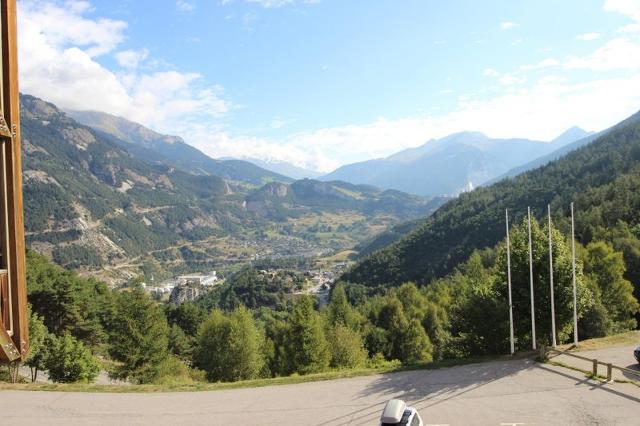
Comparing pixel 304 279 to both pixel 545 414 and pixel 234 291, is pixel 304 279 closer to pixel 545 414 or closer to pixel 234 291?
pixel 234 291

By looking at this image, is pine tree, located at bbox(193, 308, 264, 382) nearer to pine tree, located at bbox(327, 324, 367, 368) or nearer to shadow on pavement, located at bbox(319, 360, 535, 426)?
pine tree, located at bbox(327, 324, 367, 368)

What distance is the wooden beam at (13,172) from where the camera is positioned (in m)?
5.92

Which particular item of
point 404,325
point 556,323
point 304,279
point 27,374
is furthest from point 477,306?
point 304,279

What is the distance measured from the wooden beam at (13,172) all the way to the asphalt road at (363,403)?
1123 cm

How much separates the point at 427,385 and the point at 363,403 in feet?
11.9

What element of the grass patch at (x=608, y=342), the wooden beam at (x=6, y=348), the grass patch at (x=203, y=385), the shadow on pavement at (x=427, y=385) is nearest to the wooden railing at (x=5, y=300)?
the wooden beam at (x=6, y=348)

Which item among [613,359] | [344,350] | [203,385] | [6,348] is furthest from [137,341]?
[613,359]

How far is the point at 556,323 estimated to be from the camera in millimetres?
24078

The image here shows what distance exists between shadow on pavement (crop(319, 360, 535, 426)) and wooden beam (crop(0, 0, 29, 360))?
11941mm

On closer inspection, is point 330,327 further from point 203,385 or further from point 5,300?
point 5,300

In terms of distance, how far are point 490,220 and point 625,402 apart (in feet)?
478

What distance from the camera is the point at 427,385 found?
63.4 feet

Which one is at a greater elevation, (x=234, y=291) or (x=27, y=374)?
(x=27, y=374)

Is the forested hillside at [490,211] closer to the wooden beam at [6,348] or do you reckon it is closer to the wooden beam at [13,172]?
the wooden beam at [13,172]
